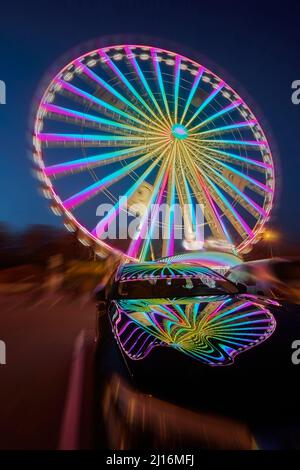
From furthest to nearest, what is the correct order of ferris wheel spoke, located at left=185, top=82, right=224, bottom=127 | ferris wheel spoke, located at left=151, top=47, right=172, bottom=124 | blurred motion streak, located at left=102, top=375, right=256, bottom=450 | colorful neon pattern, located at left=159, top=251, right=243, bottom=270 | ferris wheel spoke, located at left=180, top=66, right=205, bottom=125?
ferris wheel spoke, located at left=185, top=82, right=224, bottom=127 → ferris wheel spoke, located at left=180, top=66, right=205, bottom=125 → ferris wheel spoke, located at left=151, top=47, right=172, bottom=124 → colorful neon pattern, located at left=159, top=251, right=243, bottom=270 → blurred motion streak, located at left=102, top=375, right=256, bottom=450

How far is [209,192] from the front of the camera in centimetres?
1266

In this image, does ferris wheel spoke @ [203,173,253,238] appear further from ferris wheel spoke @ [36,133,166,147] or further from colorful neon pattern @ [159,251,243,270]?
ferris wheel spoke @ [36,133,166,147]

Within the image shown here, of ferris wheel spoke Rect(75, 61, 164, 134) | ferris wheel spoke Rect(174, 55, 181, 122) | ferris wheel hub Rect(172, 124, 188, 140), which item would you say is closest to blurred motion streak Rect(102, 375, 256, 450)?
ferris wheel spoke Rect(75, 61, 164, 134)

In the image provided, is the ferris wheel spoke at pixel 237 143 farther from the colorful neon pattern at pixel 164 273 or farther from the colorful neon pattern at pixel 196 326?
the colorful neon pattern at pixel 196 326

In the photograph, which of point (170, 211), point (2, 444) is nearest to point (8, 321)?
point (2, 444)

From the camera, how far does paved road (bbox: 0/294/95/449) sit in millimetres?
2297

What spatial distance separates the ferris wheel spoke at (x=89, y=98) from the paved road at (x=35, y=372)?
7.10m

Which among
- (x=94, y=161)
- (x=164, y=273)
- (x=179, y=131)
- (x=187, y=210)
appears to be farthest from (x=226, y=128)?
(x=164, y=273)

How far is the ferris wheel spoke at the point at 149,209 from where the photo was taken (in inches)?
455

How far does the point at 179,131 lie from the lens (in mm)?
13023

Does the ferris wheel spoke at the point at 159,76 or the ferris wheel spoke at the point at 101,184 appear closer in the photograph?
the ferris wheel spoke at the point at 101,184

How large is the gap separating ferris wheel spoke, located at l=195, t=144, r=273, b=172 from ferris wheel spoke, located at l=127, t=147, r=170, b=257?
177 centimetres

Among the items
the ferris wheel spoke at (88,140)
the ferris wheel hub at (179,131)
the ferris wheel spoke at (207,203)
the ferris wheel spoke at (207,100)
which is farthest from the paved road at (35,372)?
the ferris wheel spoke at (207,100)

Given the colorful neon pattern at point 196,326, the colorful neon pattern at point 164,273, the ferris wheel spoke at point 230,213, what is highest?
the ferris wheel spoke at point 230,213
